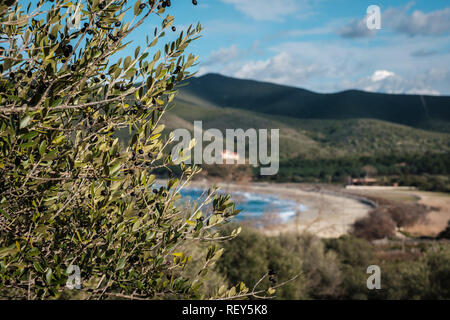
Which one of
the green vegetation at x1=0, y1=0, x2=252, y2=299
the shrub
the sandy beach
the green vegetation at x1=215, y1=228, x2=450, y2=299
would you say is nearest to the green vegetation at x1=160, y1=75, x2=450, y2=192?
the sandy beach

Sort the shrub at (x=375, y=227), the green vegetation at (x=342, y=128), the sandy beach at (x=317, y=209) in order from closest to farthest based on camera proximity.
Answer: the shrub at (x=375, y=227) < the sandy beach at (x=317, y=209) < the green vegetation at (x=342, y=128)

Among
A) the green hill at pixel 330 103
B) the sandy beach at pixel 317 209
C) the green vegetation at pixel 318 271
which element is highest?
the green hill at pixel 330 103

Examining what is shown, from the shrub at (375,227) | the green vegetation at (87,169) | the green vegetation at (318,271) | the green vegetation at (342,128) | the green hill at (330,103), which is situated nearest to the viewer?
the green vegetation at (87,169)

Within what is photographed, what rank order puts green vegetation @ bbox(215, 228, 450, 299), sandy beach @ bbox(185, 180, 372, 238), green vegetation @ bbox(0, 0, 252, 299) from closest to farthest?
green vegetation @ bbox(0, 0, 252, 299), green vegetation @ bbox(215, 228, 450, 299), sandy beach @ bbox(185, 180, 372, 238)

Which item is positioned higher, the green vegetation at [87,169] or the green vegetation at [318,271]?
the green vegetation at [87,169]

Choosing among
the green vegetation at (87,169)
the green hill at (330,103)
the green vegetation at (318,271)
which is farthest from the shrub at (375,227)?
the green hill at (330,103)

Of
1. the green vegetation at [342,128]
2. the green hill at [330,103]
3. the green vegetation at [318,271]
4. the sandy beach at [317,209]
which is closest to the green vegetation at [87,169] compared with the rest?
the green vegetation at [318,271]

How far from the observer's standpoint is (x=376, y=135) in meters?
118

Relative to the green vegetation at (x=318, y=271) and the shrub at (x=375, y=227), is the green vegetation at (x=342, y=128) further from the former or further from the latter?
the green vegetation at (x=318, y=271)

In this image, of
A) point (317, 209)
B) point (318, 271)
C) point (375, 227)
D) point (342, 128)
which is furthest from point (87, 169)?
point (342, 128)

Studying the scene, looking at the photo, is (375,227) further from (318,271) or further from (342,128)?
(342,128)

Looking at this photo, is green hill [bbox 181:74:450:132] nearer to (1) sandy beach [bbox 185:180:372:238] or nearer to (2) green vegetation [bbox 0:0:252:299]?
(1) sandy beach [bbox 185:180:372:238]

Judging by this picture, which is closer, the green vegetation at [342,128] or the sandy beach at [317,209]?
the sandy beach at [317,209]
